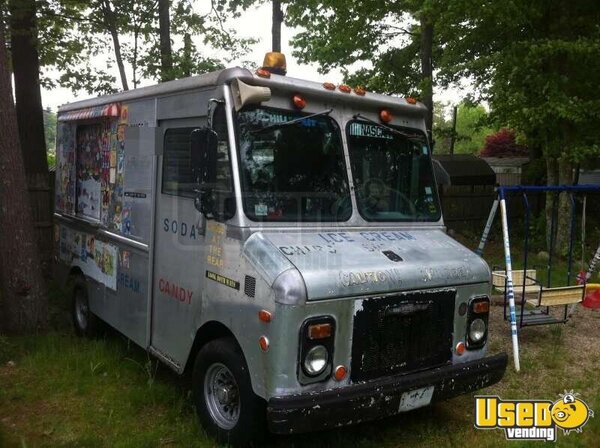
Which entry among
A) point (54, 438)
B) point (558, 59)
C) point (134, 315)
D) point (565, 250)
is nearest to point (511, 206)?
point (565, 250)

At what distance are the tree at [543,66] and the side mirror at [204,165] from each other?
7.61 meters

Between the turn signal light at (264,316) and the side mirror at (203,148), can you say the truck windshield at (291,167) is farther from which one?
the turn signal light at (264,316)

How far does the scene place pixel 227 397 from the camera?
3895 millimetres

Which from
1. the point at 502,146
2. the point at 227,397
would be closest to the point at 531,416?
the point at 227,397

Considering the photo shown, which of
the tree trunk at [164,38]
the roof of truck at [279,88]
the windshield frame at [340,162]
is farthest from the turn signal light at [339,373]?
the tree trunk at [164,38]

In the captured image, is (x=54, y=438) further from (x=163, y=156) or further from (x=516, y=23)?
(x=516, y=23)

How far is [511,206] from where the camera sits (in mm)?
16750

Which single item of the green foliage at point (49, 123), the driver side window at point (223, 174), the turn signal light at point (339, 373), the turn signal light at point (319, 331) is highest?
the green foliage at point (49, 123)

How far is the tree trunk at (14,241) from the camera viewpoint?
225 inches

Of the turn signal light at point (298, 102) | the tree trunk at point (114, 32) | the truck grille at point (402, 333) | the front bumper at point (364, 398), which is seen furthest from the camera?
the tree trunk at point (114, 32)

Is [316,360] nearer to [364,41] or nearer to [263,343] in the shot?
[263,343]

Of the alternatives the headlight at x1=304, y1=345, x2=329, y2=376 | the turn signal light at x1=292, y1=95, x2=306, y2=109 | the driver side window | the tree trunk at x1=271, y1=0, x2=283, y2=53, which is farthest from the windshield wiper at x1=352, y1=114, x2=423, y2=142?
the tree trunk at x1=271, y1=0, x2=283, y2=53

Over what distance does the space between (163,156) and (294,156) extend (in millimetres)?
1284

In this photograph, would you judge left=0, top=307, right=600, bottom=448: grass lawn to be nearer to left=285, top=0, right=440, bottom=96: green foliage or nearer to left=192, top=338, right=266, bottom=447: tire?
left=192, top=338, right=266, bottom=447: tire
